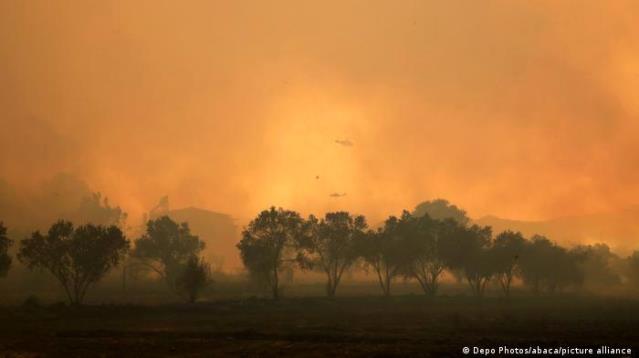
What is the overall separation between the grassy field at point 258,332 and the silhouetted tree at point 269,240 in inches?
853

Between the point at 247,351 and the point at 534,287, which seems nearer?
the point at 247,351

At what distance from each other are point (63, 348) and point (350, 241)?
8099 centimetres

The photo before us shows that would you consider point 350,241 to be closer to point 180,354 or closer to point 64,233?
point 64,233

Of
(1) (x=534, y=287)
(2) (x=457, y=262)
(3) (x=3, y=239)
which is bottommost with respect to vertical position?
(1) (x=534, y=287)

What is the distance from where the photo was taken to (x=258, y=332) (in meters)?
53.6

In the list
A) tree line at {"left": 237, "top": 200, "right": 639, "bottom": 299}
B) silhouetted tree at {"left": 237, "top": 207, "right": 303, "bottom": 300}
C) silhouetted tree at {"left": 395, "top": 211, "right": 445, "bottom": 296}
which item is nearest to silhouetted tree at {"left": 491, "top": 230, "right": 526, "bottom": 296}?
tree line at {"left": 237, "top": 200, "right": 639, "bottom": 299}

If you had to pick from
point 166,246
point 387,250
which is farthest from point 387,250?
point 166,246

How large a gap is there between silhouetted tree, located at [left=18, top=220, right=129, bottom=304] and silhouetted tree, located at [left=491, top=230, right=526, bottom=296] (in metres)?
91.4

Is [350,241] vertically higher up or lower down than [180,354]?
higher up

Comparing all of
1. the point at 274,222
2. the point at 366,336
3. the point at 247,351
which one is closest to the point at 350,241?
the point at 274,222

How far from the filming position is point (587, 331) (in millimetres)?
50688

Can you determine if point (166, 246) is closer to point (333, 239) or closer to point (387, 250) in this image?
point (333, 239)

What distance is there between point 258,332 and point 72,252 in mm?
53288

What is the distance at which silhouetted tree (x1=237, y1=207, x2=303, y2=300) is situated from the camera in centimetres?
10600
